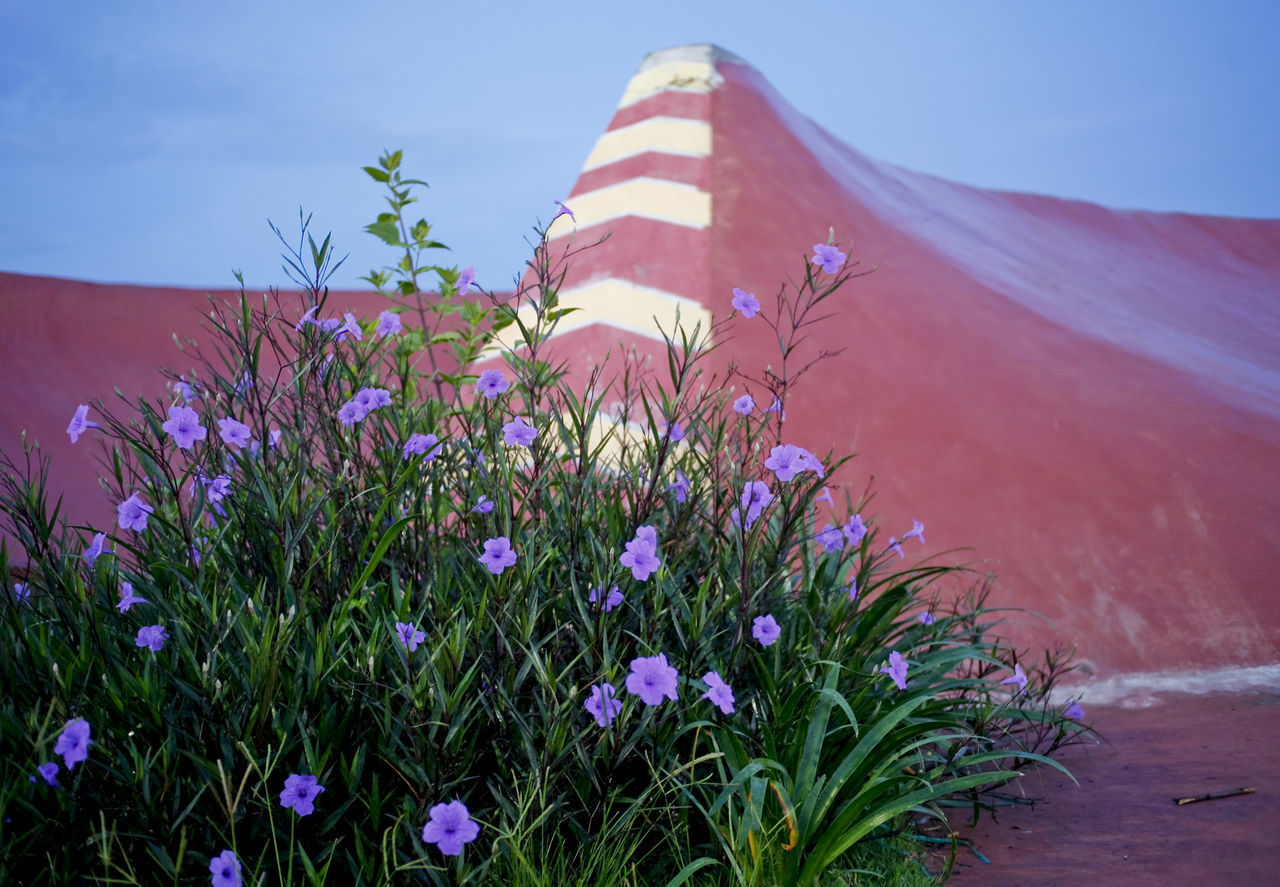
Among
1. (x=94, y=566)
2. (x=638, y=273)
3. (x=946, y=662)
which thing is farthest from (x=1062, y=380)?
(x=94, y=566)

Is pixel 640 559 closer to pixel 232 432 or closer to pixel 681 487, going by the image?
pixel 681 487

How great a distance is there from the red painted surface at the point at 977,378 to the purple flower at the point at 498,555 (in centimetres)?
150

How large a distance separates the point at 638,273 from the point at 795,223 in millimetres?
887

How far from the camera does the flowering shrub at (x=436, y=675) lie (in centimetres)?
159

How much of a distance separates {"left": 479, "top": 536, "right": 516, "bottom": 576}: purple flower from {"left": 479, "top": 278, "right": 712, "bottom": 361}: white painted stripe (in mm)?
2594

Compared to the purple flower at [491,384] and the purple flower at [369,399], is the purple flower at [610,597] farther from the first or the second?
the purple flower at [369,399]

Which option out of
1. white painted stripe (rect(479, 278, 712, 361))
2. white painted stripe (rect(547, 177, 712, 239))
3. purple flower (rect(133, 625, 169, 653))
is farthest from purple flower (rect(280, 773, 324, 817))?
white painted stripe (rect(547, 177, 712, 239))

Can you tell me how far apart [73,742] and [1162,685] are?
314cm

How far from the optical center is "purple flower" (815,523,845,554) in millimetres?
2439

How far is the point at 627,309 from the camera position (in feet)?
14.8

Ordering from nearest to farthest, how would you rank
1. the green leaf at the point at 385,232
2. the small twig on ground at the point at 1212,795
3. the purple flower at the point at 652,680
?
the purple flower at the point at 652,680 < the small twig on ground at the point at 1212,795 < the green leaf at the point at 385,232

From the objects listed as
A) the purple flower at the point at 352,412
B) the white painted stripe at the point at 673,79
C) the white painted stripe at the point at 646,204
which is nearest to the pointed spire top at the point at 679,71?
the white painted stripe at the point at 673,79

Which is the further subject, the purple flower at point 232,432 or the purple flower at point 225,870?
the purple flower at point 232,432

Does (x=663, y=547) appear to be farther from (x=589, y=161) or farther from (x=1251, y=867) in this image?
(x=589, y=161)
